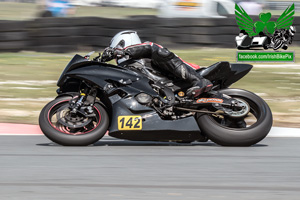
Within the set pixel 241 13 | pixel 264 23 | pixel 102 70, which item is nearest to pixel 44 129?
pixel 102 70

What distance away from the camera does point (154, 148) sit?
21.5 ft

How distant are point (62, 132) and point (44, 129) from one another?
20 centimetres

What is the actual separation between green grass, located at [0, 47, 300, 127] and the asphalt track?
8.61 feet

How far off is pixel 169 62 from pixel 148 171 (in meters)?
1.61

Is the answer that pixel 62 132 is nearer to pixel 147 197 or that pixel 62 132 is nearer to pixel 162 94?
pixel 162 94

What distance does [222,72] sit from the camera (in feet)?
21.6

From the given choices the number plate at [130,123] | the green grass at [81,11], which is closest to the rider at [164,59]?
the number plate at [130,123]

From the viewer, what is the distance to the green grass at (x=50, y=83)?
31.8 ft

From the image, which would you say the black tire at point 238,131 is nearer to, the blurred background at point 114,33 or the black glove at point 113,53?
the black glove at point 113,53

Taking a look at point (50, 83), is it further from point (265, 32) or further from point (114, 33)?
point (265, 32)

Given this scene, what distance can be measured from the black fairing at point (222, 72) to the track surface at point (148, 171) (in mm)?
746

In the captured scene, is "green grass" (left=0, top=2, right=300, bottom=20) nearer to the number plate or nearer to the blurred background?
the blurred background

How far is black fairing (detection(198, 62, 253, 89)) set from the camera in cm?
656

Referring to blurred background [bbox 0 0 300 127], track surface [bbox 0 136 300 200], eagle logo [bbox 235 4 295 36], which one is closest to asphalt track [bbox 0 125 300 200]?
track surface [bbox 0 136 300 200]
